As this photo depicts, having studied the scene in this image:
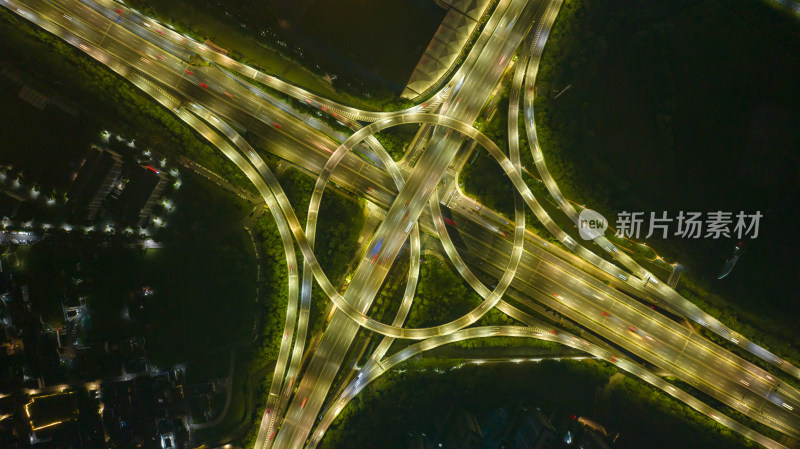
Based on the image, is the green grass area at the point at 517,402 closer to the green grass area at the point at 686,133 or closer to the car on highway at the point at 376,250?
the car on highway at the point at 376,250

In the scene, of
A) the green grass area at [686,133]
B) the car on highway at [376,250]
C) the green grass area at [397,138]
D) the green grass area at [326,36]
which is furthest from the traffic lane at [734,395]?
the green grass area at [326,36]

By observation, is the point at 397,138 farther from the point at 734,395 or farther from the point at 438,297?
the point at 734,395

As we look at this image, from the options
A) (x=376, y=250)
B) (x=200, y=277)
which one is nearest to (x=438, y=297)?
(x=376, y=250)

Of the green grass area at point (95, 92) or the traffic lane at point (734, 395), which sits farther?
the traffic lane at point (734, 395)

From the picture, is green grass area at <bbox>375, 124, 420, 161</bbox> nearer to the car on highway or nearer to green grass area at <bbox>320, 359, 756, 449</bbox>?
the car on highway

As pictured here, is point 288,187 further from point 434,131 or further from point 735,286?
point 735,286

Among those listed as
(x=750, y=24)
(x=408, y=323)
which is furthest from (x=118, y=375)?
(x=750, y=24)

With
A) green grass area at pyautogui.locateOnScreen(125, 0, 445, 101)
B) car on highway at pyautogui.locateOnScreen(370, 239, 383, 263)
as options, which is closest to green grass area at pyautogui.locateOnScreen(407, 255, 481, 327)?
car on highway at pyautogui.locateOnScreen(370, 239, 383, 263)
